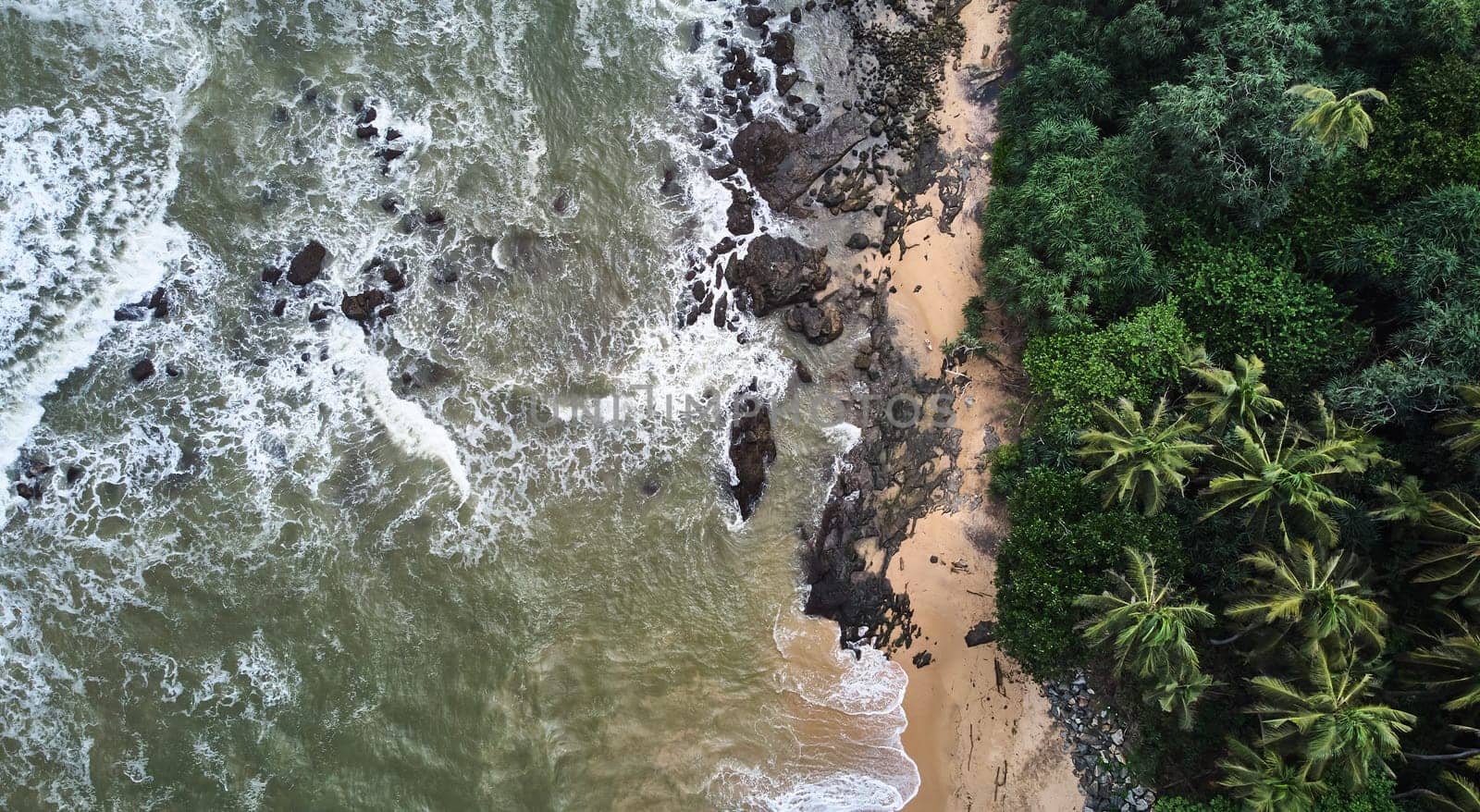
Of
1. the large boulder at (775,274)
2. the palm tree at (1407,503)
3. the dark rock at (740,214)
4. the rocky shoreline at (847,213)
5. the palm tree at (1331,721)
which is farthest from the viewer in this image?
the dark rock at (740,214)

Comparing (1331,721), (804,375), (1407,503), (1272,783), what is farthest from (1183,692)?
(804,375)

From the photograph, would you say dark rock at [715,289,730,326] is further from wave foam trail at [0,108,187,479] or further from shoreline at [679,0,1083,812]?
wave foam trail at [0,108,187,479]

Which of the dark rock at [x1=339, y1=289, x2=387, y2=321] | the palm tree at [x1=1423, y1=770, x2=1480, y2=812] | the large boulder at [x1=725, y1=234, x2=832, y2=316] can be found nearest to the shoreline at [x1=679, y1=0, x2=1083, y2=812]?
the large boulder at [x1=725, y1=234, x2=832, y2=316]

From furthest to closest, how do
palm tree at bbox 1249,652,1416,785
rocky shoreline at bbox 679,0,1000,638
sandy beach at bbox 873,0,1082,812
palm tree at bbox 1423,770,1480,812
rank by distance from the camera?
rocky shoreline at bbox 679,0,1000,638, sandy beach at bbox 873,0,1082,812, palm tree at bbox 1423,770,1480,812, palm tree at bbox 1249,652,1416,785

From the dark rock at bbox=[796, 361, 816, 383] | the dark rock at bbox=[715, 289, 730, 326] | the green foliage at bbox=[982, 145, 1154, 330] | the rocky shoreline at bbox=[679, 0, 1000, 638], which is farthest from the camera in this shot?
the dark rock at bbox=[715, 289, 730, 326]

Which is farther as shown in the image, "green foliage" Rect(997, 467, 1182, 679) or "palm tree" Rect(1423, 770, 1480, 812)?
"green foliage" Rect(997, 467, 1182, 679)

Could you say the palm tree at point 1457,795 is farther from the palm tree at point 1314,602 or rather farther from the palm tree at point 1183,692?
the palm tree at point 1183,692

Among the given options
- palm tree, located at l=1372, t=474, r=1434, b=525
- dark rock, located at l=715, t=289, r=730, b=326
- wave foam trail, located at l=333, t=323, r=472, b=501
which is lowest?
palm tree, located at l=1372, t=474, r=1434, b=525

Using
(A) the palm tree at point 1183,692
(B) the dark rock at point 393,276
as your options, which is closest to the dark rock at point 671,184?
(B) the dark rock at point 393,276
